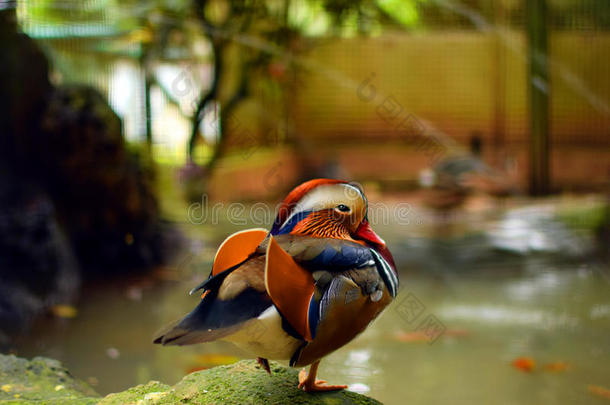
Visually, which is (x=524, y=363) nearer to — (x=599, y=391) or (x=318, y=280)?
(x=599, y=391)

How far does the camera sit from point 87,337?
2.15 metres

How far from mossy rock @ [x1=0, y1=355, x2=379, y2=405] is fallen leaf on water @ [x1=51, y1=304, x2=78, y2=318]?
100 centimetres

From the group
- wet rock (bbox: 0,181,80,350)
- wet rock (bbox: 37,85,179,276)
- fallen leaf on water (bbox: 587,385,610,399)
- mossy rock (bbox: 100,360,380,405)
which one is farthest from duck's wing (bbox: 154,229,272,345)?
wet rock (bbox: 37,85,179,276)

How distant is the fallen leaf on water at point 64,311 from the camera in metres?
2.33

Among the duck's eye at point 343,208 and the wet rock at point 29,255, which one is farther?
the wet rock at point 29,255

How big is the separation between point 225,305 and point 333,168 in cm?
342

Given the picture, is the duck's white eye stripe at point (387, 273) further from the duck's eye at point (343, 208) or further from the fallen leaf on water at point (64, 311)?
the fallen leaf on water at point (64, 311)

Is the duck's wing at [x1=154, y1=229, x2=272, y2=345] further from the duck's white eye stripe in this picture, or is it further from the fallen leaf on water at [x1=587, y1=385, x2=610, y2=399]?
the fallen leaf on water at [x1=587, y1=385, x2=610, y2=399]

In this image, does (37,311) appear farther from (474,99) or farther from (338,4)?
(474,99)

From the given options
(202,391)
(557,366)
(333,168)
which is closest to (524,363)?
(557,366)

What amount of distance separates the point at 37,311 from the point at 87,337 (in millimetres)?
271

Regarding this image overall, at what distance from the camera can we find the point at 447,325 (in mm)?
2297

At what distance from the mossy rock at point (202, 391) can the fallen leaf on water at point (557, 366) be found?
3.32 feet

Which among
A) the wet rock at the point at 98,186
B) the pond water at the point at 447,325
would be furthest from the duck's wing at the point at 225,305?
the wet rock at the point at 98,186
